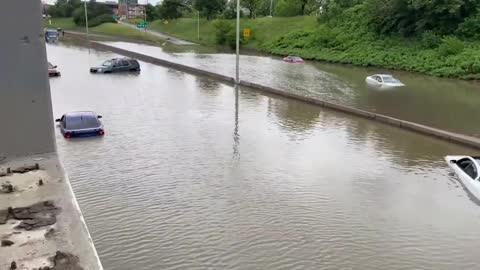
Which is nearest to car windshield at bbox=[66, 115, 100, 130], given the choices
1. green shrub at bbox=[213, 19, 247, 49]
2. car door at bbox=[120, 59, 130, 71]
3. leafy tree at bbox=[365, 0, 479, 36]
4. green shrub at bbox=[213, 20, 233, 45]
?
car door at bbox=[120, 59, 130, 71]

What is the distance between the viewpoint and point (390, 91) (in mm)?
30547

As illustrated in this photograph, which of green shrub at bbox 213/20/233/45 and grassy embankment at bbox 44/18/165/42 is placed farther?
grassy embankment at bbox 44/18/165/42

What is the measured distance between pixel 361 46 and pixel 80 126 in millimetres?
41961

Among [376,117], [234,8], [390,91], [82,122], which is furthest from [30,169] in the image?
[234,8]

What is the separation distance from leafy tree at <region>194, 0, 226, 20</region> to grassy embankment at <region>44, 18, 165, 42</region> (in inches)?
473

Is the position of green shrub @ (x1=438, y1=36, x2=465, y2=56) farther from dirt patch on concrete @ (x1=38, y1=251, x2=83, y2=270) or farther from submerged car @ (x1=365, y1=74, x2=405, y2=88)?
dirt patch on concrete @ (x1=38, y1=251, x2=83, y2=270)

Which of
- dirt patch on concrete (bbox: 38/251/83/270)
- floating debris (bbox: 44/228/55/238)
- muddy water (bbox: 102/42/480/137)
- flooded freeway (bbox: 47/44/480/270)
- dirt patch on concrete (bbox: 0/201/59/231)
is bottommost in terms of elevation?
flooded freeway (bbox: 47/44/480/270)

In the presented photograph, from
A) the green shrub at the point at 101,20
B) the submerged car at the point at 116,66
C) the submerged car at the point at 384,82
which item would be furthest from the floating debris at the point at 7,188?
the green shrub at the point at 101,20

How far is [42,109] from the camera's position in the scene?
8.12 m

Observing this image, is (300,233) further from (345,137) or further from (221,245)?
(345,137)

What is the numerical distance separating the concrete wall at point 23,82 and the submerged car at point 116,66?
30282mm

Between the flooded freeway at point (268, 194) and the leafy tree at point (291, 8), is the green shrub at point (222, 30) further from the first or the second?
the flooded freeway at point (268, 194)

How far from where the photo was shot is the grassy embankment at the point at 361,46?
41.7 metres

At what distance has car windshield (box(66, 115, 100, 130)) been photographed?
58.9 feet
